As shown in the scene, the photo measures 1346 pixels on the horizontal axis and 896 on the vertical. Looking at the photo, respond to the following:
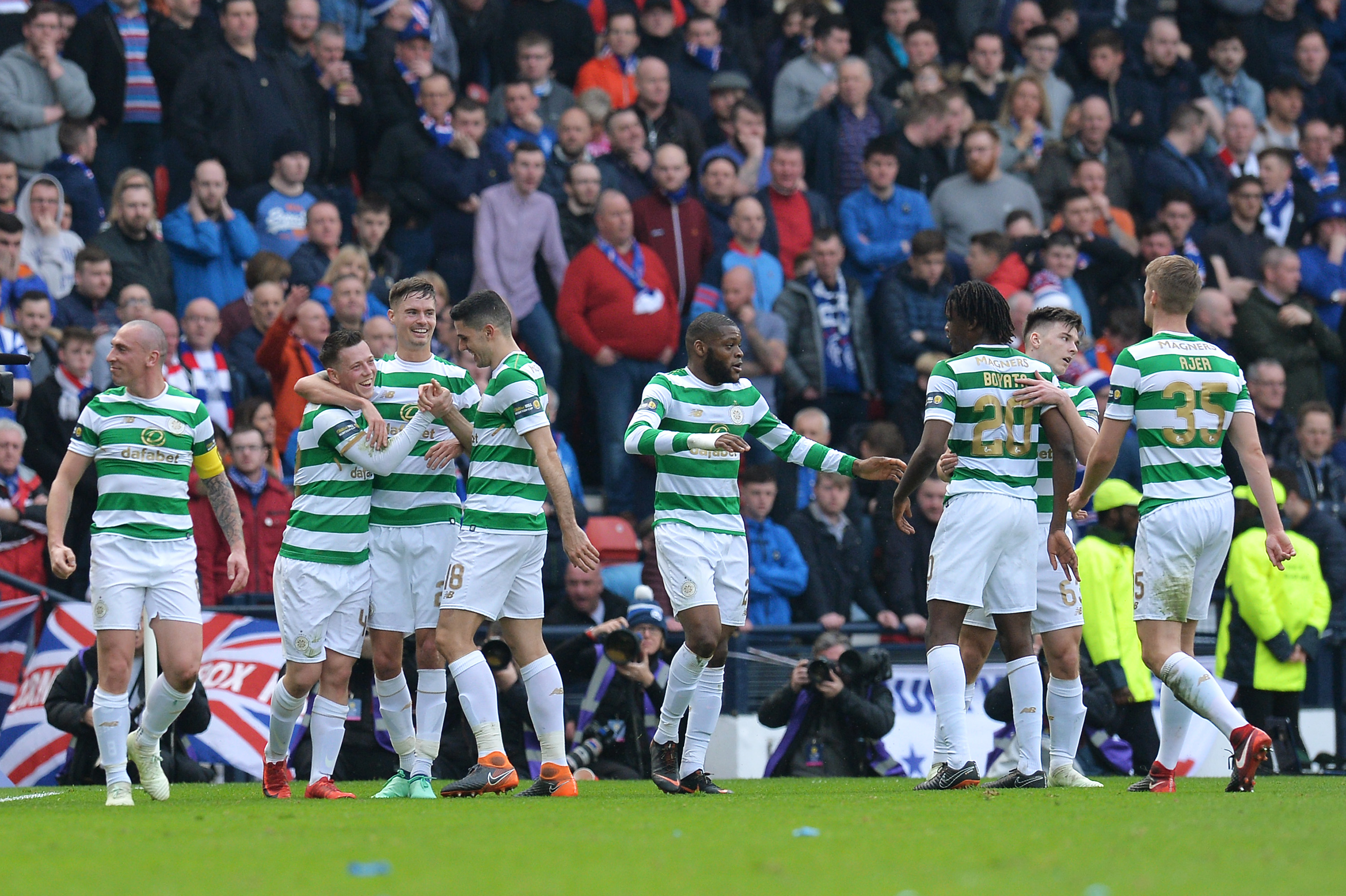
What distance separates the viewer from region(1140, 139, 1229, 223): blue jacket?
18.8 meters

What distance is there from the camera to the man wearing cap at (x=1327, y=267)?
18141 millimetres

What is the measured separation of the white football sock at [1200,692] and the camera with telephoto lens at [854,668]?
3237mm

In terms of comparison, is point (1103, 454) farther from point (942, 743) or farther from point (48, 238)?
point (48, 238)

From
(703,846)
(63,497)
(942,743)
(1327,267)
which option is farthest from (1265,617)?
(63,497)

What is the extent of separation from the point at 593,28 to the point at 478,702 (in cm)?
1071

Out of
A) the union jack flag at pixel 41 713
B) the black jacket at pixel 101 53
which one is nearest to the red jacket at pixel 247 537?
the union jack flag at pixel 41 713

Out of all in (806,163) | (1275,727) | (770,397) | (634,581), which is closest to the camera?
(1275,727)

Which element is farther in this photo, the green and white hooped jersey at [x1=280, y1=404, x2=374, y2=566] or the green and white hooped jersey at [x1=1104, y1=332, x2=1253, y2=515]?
the green and white hooped jersey at [x1=280, y1=404, x2=374, y2=566]

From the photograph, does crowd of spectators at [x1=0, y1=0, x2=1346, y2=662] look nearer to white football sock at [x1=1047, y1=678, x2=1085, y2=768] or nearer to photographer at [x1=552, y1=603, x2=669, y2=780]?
photographer at [x1=552, y1=603, x2=669, y2=780]

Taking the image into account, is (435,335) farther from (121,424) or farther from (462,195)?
(121,424)

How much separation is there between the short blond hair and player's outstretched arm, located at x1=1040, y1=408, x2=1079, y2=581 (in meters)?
0.79

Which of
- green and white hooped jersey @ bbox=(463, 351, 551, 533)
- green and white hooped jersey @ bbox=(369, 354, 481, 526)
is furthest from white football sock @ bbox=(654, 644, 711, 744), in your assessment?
green and white hooped jersey @ bbox=(369, 354, 481, 526)

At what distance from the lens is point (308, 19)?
52.5ft

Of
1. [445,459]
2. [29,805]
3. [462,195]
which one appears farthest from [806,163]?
[29,805]
